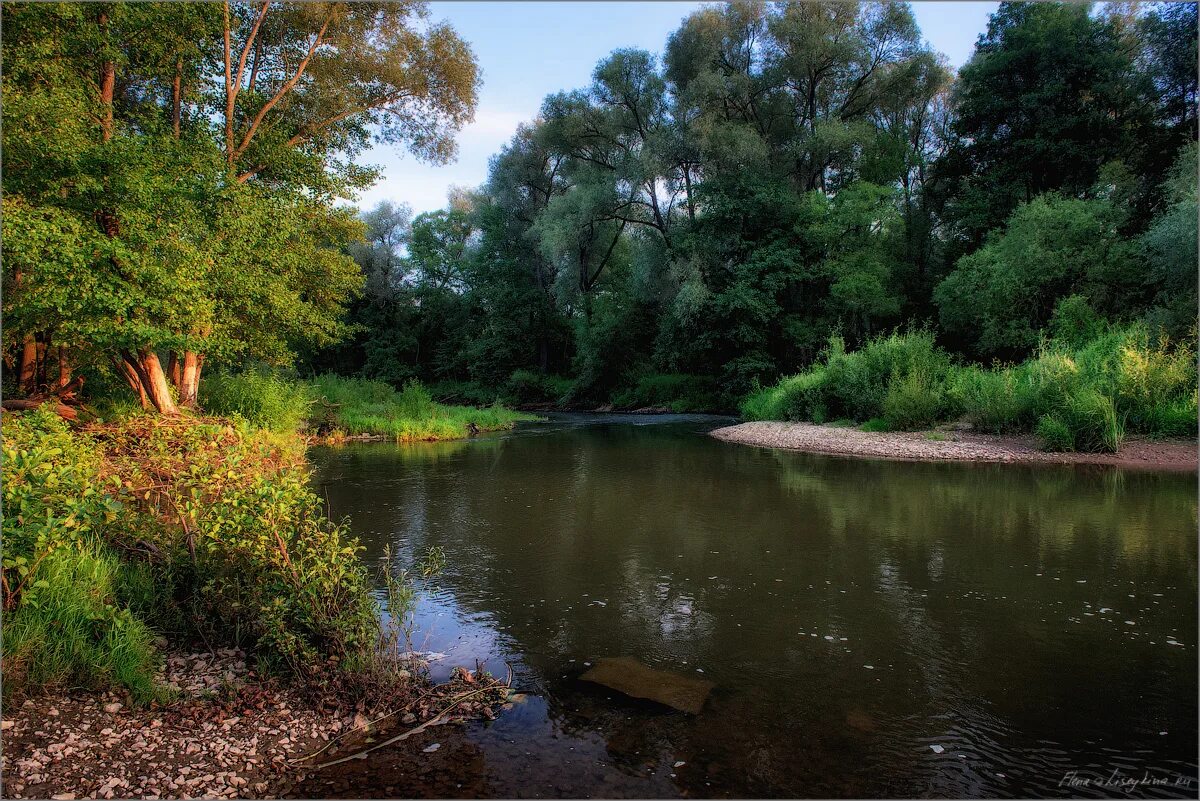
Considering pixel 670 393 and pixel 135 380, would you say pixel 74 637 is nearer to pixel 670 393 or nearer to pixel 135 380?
pixel 135 380

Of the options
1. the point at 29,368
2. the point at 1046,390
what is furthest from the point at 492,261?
the point at 1046,390

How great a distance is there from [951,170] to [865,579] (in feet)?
114

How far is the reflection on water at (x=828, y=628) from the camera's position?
4.05 metres

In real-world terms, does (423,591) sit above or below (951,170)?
below

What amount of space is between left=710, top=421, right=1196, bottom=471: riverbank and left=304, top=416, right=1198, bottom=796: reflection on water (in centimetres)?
247

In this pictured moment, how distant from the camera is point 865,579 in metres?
7.66

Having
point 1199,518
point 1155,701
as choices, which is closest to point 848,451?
point 1199,518

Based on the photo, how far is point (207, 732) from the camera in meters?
4.08

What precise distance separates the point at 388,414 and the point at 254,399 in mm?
8239

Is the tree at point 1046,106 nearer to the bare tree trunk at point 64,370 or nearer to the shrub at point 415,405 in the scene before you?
the shrub at point 415,405

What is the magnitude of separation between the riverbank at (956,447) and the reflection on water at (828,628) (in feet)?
8.10

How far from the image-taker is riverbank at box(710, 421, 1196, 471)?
15492 mm

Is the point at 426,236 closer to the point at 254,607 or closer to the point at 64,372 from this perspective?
the point at 64,372

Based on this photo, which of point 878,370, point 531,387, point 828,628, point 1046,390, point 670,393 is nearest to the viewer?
point 828,628
